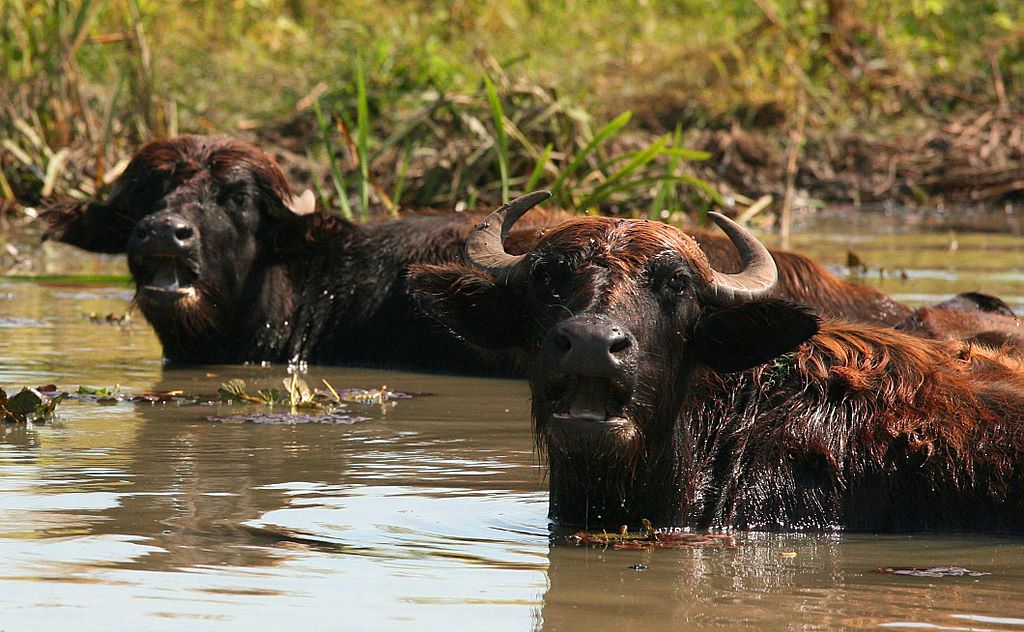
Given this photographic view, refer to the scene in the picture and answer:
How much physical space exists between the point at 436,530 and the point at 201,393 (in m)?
2.97

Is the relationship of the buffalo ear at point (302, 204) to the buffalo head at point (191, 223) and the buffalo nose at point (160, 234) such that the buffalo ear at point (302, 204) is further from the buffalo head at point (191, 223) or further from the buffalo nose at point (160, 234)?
the buffalo nose at point (160, 234)

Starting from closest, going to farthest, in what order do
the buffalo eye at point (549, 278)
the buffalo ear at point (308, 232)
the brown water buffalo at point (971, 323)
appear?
the buffalo eye at point (549, 278), the brown water buffalo at point (971, 323), the buffalo ear at point (308, 232)

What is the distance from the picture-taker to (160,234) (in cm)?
809

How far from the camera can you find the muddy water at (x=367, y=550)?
12.8ft

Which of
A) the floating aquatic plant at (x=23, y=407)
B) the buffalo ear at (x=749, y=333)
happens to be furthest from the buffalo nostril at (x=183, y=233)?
the buffalo ear at (x=749, y=333)

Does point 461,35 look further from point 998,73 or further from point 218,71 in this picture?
point 998,73

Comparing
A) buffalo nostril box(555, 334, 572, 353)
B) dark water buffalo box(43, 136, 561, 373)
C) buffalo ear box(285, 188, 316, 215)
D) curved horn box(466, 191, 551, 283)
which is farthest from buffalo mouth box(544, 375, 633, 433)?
buffalo ear box(285, 188, 316, 215)

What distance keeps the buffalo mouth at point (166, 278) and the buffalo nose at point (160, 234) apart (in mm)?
156

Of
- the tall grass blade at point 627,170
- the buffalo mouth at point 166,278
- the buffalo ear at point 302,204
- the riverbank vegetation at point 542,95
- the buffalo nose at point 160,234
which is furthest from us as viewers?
the riverbank vegetation at point 542,95

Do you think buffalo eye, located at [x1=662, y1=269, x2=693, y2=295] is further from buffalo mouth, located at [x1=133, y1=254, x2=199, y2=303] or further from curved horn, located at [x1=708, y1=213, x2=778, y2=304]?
buffalo mouth, located at [x1=133, y1=254, x2=199, y2=303]

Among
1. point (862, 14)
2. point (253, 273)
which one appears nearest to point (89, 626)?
point (253, 273)

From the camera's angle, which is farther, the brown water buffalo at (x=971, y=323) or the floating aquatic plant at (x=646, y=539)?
the brown water buffalo at (x=971, y=323)

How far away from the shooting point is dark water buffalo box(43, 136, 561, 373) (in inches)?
332

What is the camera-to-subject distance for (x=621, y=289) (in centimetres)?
469
